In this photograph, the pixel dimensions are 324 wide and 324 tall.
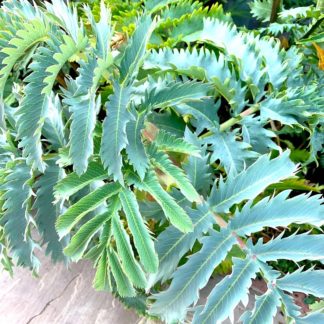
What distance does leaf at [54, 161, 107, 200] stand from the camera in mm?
756

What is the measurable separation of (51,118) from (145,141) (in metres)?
0.21

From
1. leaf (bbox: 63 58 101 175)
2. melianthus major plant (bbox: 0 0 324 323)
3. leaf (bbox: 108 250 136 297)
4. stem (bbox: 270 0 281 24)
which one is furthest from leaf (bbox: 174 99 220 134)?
stem (bbox: 270 0 281 24)

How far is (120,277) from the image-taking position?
76 centimetres

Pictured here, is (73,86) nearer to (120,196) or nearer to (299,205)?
(120,196)

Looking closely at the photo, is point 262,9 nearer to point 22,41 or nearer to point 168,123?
point 168,123

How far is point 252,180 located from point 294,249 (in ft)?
0.43

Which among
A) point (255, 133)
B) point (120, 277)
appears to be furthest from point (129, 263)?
point (255, 133)

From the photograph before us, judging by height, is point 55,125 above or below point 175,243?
above

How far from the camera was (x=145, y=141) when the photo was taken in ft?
2.86

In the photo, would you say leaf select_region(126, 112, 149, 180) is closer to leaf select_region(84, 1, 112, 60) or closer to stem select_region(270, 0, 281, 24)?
leaf select_region(84, 1, 112, 60)

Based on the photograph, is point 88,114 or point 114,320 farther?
point 114,320

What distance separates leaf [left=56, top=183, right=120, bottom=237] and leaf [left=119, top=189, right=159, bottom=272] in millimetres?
31

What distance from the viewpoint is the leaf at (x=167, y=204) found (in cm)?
72

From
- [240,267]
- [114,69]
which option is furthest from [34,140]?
[240,267]
